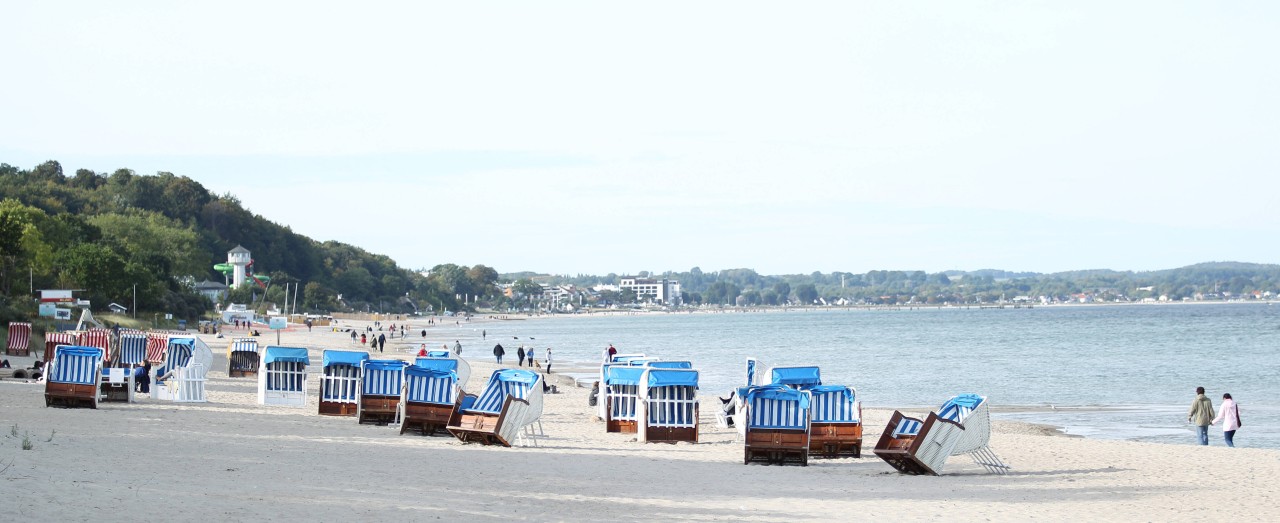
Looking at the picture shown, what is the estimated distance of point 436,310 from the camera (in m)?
198

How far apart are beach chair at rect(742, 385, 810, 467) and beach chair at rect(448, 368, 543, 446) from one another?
301 centimetres

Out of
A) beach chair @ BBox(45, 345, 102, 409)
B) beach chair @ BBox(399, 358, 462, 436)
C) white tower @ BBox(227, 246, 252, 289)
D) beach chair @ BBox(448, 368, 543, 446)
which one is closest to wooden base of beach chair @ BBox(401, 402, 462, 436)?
beach chair @ BBox(399, 358, 462, 436)

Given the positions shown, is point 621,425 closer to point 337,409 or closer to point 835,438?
point 835,438

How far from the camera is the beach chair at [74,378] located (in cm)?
1808

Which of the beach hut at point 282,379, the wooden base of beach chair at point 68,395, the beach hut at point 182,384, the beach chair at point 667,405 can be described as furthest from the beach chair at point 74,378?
the beach chair at point 667,405

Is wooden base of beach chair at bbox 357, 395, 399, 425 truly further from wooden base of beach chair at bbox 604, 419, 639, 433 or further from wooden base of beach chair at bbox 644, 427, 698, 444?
wooden base of beach chair at bbox 644, 427, 698, 444

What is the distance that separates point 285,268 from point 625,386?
141 meters

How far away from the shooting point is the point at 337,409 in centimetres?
1956

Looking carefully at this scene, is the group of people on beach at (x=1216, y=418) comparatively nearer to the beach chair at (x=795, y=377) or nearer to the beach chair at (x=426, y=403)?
the beach chair at (x=795, y=377)

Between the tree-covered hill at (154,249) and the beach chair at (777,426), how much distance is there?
4872cm

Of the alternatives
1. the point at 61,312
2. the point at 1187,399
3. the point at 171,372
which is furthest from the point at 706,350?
the point at 171,372

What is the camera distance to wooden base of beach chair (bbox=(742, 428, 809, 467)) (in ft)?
48.1

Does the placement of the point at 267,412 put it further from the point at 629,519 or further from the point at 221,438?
the point at 629,519

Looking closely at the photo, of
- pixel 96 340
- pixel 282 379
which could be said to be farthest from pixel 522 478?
pixel 96 340
